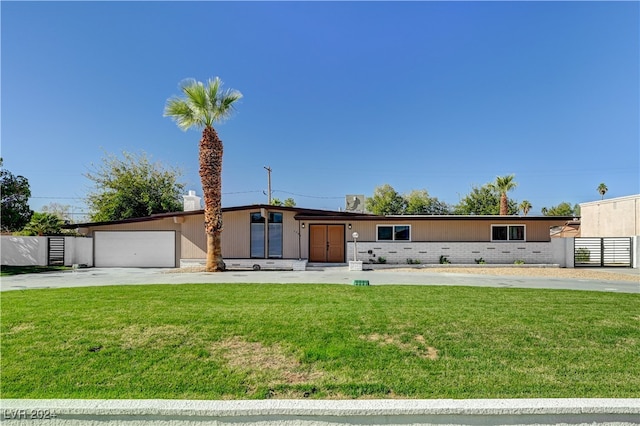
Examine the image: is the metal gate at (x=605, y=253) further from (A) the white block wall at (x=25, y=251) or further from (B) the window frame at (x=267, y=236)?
(A) the white block wall at (x=25, y=251)

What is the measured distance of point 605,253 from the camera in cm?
1748

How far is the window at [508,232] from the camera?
17.7 m

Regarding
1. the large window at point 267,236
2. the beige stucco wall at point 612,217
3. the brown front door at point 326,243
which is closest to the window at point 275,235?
the large window at point 267,236

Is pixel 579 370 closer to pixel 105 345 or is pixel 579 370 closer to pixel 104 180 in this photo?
pixel 105 345

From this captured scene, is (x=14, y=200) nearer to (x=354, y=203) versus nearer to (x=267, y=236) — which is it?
(x=267, y=236)

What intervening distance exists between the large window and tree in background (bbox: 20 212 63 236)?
11.2 m

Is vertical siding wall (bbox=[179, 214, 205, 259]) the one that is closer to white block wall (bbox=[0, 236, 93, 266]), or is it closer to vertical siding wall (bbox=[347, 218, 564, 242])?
white block wall (bbox=[0, 236, 93, 266])

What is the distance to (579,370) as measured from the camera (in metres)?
3.72

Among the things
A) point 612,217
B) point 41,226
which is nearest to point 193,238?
point 41,226

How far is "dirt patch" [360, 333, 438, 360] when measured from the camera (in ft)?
13.5

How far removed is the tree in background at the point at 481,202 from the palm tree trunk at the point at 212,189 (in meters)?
32.7

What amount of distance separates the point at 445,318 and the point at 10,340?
20.6ft

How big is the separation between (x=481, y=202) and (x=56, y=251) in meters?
39.5

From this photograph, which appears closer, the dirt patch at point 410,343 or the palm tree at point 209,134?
the dirt patch at point 410,343
